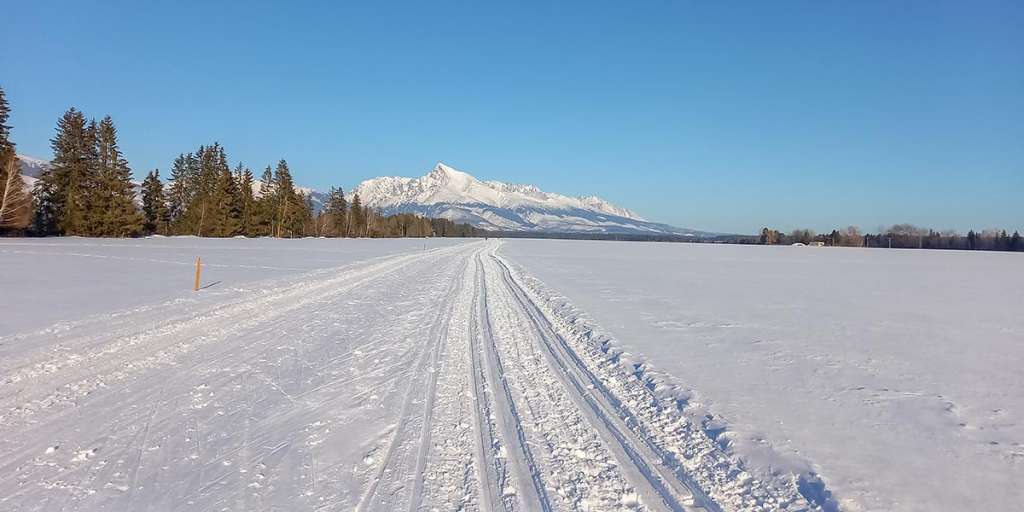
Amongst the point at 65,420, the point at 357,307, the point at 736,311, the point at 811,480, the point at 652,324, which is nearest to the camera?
the point at 811,480

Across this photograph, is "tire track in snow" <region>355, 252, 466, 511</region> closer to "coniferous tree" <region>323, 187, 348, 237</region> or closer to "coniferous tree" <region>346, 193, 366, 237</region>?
"coniferous tree" <region>323, 187, 348, 237</region>

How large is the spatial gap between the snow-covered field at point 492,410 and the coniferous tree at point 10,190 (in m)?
41.5

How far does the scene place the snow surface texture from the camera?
180 inches

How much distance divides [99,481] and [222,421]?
133 centimetres

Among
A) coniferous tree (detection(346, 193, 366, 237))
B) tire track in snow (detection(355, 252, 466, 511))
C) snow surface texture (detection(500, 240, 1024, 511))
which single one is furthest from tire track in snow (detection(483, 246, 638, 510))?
coniferous tree (detection(346, 193, 366, 237))

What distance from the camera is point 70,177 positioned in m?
50.4

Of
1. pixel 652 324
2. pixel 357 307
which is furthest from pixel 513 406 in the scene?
pixel 357 307

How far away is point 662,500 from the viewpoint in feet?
13.3

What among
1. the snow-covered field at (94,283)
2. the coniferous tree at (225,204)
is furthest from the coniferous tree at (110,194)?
the snow-covered field at (94,283)

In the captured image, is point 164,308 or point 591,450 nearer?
point 591,450

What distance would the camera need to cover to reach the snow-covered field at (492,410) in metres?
4.14

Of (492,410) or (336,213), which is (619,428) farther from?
(336,213)

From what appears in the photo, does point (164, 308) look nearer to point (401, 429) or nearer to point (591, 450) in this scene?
point (401, 429)

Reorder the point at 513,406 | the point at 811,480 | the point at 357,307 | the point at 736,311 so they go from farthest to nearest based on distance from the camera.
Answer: the point at 736,311 < the point at 357,307 < the point at 513,406 < the point at 811,480
